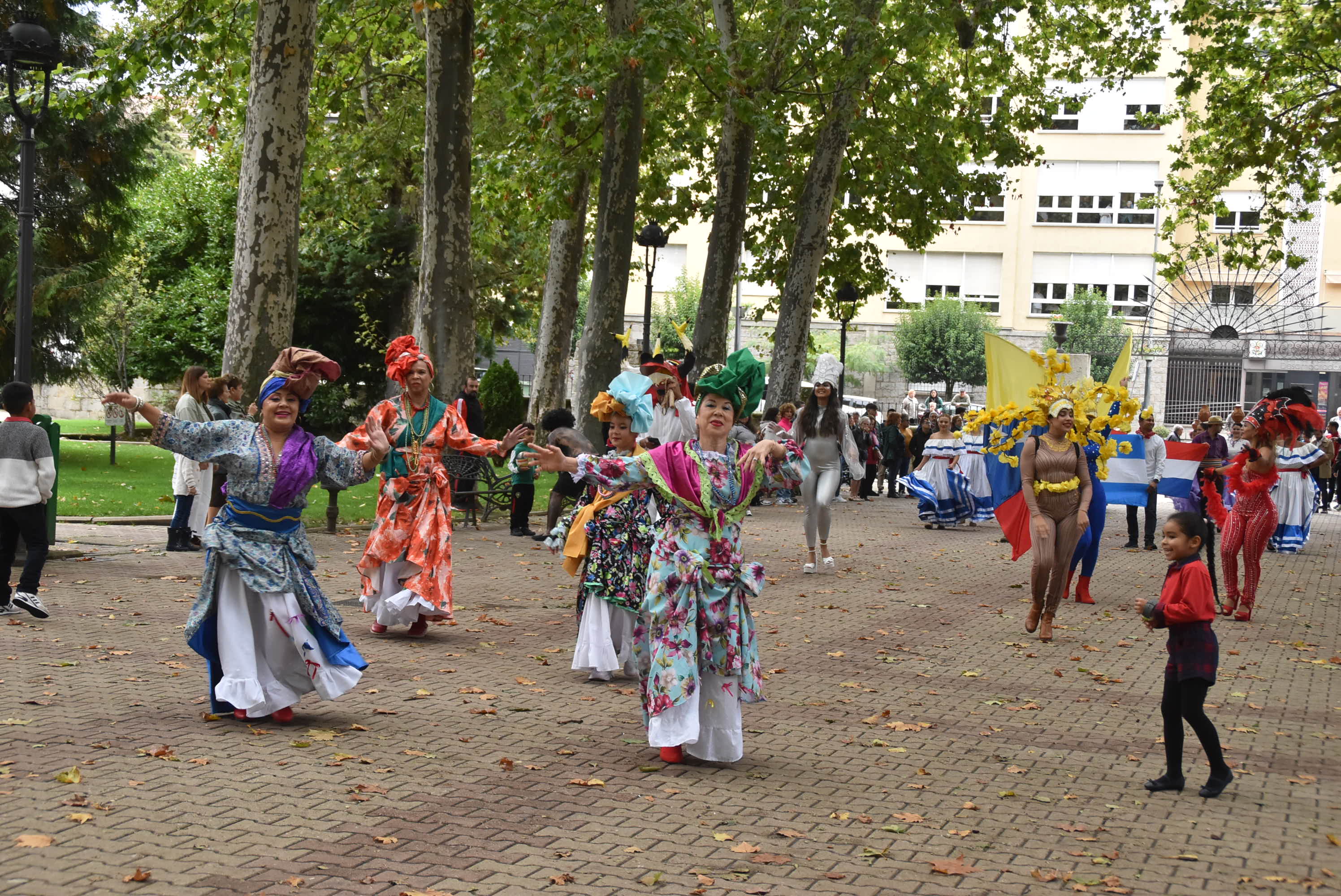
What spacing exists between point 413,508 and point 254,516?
8.92ft

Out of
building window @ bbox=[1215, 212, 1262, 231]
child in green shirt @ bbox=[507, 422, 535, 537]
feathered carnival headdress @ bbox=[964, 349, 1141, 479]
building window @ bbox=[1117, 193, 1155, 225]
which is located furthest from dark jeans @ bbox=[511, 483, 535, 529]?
building window @ bbox=[1117, 193, 1155, 225]

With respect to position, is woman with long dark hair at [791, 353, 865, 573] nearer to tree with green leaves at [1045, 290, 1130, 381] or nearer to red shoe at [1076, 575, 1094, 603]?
red shoe at [1076, 575, 1094, 603]

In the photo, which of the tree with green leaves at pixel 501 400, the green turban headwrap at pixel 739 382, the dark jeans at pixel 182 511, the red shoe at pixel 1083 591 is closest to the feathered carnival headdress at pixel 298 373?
the green turban headwrap at pixel 739 382

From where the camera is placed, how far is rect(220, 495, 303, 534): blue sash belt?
23.8 ft

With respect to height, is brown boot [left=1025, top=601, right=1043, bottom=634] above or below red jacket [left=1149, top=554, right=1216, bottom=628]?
below

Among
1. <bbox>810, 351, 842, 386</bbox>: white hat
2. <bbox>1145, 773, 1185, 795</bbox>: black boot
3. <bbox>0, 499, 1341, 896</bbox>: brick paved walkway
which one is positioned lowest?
<bbox>0, 499, 1341, 896</bbox>: brick paved walkway

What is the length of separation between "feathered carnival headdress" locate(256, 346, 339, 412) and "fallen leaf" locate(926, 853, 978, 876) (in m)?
3.91

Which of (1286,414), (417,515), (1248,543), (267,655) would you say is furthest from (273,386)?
(1286,414)

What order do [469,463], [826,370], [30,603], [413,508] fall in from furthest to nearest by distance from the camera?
[469,463], [826,370], [30,603], [413,508]

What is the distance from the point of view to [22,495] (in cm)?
1032

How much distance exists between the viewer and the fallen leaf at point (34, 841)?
502 cm

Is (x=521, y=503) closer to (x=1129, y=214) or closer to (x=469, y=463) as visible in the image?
(x=469, y=463)

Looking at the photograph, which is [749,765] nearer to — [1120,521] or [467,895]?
[467,895]

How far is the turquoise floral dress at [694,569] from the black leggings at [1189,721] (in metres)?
1.91
